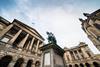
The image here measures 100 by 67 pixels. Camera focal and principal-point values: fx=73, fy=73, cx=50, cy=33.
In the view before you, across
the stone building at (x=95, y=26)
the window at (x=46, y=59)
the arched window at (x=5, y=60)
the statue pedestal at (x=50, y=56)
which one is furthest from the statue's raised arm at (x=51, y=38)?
the stone building at (x=95, y=26)

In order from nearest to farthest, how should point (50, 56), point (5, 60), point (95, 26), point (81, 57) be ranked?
1. point (50, 56)
2. point (5, 60)
3. point (95, 26)
4. point (81, 57)

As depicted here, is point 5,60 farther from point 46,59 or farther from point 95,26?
point 95,26

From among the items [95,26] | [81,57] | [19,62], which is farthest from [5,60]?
[81,57]

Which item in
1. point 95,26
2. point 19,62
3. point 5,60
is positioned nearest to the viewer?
point 5,60

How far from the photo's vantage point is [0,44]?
967 centimetres

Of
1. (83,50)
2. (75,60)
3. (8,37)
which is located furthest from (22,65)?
(83,50)

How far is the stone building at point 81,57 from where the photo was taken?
1773cm

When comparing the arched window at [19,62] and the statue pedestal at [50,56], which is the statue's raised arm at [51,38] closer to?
the statue pedestal at [50,56]

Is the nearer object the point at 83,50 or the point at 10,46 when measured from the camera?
the point at 10,46

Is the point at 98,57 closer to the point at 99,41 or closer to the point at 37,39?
the point at 99,41

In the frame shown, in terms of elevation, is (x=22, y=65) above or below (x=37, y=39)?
below

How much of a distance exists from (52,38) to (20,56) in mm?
7277

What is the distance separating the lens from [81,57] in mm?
20453

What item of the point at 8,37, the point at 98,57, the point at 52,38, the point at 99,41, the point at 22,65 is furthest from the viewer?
the point at 98,57
